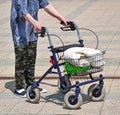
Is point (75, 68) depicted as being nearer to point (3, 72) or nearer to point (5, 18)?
point (3, 72)

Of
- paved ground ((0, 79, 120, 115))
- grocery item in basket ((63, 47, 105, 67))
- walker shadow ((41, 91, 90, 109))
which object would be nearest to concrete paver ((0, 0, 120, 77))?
paved ground ((0, 79, 120, 115))

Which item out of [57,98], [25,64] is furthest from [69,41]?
[57,98]

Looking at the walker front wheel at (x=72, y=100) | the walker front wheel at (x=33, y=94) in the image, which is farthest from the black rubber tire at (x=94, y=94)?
the walker front wheel at (x=33, y=94)

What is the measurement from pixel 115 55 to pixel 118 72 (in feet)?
4.57

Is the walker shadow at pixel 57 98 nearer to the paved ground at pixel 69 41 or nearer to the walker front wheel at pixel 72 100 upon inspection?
the paved ground at pixel 69 41

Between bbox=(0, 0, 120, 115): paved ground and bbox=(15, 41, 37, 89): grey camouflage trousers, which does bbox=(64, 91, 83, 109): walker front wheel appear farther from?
bbox=(15, 41, 37, 89): grey camouflage trousers

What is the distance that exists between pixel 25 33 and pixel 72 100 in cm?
120

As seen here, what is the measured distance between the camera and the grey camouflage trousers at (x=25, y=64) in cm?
633

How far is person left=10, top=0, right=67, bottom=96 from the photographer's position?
6.01 m

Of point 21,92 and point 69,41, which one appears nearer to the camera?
point 21,92

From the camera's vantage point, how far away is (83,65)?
18.4ft

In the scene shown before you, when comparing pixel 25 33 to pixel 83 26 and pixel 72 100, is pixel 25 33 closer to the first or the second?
pixel 72 100

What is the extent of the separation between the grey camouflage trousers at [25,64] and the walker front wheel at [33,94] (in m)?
0.41

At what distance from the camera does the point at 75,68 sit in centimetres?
563
